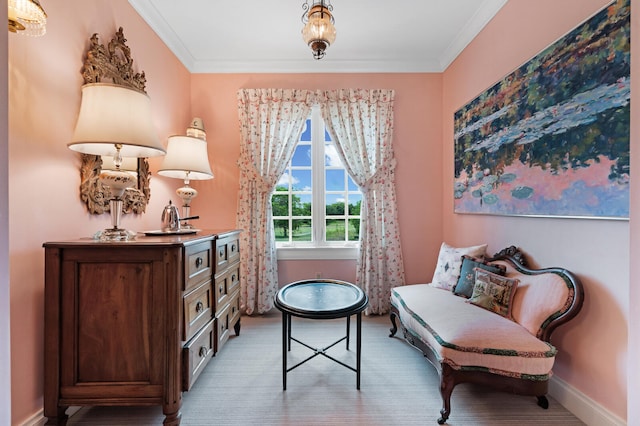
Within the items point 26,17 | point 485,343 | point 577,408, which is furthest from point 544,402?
point 26,17

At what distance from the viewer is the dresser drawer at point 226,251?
206cm

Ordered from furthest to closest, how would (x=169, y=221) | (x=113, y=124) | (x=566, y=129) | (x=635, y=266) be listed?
(x=169, y=221) < (x=566, y=129) < (x=113, y=124) < (x=635, y=266)

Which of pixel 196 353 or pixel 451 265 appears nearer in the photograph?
pixel 196 353

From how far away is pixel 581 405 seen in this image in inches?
63.4

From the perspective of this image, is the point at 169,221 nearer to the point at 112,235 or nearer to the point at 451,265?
the point at 112,235

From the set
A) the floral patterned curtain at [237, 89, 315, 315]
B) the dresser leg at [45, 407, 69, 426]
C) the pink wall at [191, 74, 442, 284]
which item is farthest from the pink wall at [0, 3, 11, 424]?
the pink wall at [191, 74, 442, 284]

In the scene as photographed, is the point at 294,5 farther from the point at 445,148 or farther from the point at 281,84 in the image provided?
the point at 445,148

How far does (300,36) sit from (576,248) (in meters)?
2.94

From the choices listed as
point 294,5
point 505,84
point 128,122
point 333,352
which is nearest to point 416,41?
point 505,84

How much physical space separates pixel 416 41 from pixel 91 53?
9.51 feet

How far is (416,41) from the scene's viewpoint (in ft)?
9.40

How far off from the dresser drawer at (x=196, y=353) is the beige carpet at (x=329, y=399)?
0.24 metres

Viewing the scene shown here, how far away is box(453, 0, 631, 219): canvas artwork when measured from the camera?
4.58ft

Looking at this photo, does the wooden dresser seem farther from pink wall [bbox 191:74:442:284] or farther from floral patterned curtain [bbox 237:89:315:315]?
pink wall [bbox 191:74:442:284]
